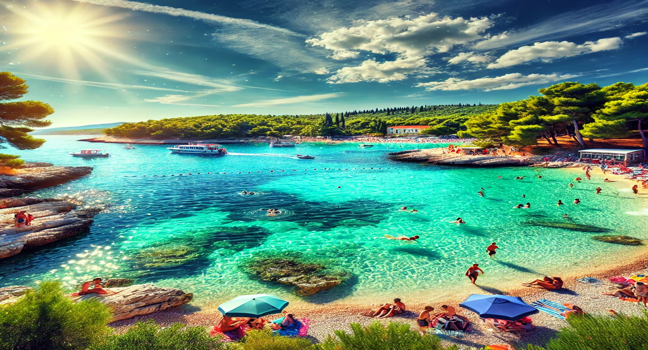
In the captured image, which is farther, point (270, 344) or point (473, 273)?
point (473, 273)

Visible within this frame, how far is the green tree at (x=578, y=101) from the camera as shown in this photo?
172 ft

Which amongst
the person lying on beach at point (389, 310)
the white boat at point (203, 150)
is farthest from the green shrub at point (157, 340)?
the white boat at point (203, 150)

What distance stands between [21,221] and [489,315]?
2698cm

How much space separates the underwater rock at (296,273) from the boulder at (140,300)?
148 inches

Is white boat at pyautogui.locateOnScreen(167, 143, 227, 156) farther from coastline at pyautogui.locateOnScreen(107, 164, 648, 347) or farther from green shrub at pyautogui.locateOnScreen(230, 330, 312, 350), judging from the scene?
green shrub at pyautogui.locateOnScreen(230, 330, 312, 350)

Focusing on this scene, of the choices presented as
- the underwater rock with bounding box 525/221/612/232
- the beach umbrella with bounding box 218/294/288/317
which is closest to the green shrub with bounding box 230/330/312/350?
the beach umbrella with bounding box 218/294/288/317

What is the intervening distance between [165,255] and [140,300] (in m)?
6.31

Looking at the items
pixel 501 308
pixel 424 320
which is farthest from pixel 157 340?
pixel 501 308

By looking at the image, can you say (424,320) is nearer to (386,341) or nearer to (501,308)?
(501,308)

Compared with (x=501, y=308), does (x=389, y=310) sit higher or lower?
lower

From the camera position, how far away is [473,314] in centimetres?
1127

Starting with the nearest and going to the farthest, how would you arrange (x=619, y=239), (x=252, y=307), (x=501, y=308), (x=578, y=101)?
(x=501, y=308)
(x=252, y=307)
(x=619, y=239)
(x=578, y=101)

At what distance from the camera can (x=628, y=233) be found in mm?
19625

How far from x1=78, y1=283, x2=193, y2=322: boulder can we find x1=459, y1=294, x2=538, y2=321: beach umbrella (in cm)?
1128
